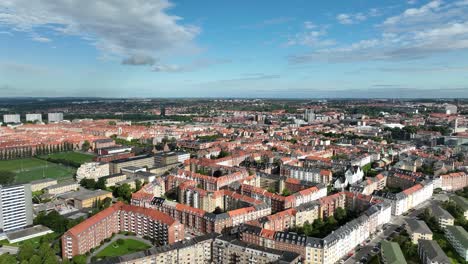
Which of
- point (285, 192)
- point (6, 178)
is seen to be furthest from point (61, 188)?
point (285, 192)

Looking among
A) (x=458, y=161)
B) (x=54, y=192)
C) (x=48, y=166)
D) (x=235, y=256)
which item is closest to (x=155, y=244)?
(x=235, y=256)

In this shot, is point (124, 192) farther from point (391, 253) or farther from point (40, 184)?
point (391, 253)

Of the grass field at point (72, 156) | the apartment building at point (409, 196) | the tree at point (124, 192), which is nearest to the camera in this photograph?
the apartment building at point (409, 196)

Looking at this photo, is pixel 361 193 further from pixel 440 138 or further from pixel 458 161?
pixel 440 138

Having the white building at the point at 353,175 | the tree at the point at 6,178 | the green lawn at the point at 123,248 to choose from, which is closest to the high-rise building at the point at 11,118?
the tree at the point at 6,178

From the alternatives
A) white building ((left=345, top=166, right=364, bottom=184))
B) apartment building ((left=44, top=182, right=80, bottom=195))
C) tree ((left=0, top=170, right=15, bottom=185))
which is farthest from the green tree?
white building ((left=345, top=166, right=364, bottom=184))

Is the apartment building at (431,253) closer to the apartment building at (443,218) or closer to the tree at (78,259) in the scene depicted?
the apartment building at (443,218)
